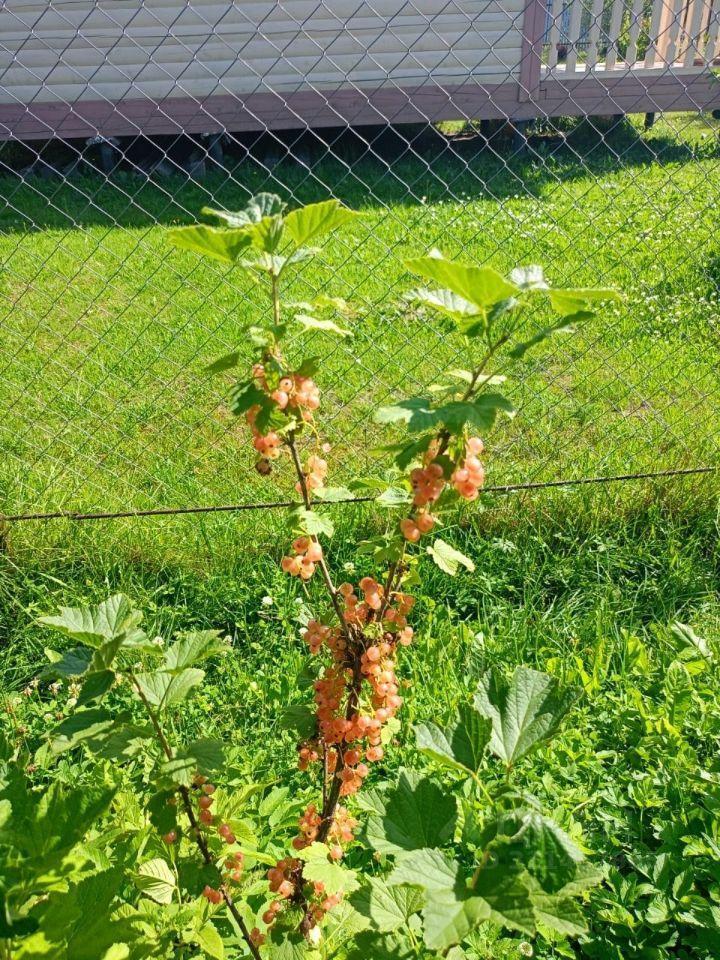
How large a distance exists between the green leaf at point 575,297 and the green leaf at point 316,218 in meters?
0.24

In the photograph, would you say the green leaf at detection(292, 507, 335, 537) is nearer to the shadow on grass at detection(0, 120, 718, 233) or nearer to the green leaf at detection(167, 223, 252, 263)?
the green leaf at detection(167, 223, 252, 263)

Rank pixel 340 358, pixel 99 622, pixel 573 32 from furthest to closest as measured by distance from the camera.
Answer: pixel 573 32 < pixel 340 358 < pixel 99 622

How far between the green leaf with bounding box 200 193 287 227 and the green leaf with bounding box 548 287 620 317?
0.32 meters

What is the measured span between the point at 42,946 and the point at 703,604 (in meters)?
2.31

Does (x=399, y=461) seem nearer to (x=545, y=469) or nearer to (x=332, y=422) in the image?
(x=545, y=469)

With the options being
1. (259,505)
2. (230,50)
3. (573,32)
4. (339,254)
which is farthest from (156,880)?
(573,32)

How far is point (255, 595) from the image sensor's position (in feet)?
9.22

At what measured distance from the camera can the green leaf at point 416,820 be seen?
3.42ft

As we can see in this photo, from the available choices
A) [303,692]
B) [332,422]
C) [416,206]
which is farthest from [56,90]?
[303,692]

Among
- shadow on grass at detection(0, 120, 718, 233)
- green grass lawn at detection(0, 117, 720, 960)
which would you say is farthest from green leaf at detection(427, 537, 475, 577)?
shadow on grass at detection(0, 120, 718, 233)

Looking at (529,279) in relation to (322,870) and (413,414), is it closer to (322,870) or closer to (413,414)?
(413,414)

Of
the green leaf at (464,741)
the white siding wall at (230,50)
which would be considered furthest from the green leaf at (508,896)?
the white siding wall at (230,50)

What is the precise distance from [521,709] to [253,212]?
2.18ft

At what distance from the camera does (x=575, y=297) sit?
0.89 metres
